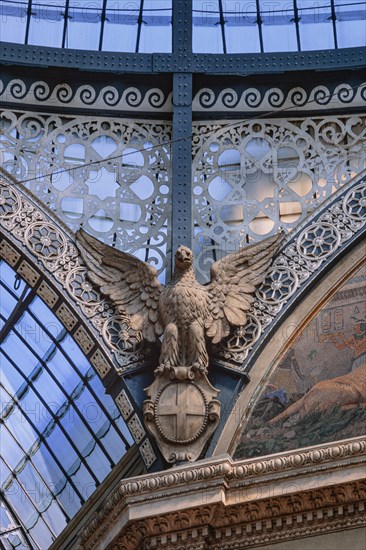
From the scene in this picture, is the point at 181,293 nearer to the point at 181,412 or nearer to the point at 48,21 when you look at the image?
the point at 181,412

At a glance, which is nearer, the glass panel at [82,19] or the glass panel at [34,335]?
the glass panel at [82,19]

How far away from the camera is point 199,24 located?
2741 centimetres

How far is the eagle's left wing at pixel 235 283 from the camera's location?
2441cm

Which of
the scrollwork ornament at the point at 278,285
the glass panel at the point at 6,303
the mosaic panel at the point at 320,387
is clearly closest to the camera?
the mosaic panel at the point at 320,387

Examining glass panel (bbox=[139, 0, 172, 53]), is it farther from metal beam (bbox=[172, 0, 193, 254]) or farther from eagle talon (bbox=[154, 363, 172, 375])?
eagle talon (bbox=[154, 363, 172, 375])

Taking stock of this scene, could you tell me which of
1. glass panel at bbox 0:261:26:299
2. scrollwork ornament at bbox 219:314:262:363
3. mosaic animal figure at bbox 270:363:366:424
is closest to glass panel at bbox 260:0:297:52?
scrollwork ornament at bbox 219:314:262:363

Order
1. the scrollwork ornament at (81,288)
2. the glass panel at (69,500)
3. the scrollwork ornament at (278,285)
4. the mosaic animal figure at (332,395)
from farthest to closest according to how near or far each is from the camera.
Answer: the glass panel at (69,500), the scrollwork ornament at (81,288), the scrollwork ornament at (278,285), the mosaic animal figure at (332,395)

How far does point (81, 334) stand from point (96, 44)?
4836mm

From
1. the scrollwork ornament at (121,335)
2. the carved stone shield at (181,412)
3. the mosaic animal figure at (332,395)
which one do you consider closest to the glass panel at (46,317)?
the scrollwork ornament at (121,335)

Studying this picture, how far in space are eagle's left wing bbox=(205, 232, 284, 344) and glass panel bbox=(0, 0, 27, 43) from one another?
5.17 metres

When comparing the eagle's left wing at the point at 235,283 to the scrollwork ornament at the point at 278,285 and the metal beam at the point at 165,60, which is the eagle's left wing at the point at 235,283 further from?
the metal beam at the point at 165,60

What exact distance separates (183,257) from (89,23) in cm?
503

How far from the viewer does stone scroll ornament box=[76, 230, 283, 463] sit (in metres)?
23.7

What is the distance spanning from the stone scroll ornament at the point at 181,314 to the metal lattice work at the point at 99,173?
0.58 m
